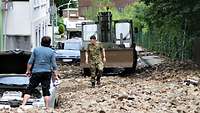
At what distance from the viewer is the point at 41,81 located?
45.0 feet

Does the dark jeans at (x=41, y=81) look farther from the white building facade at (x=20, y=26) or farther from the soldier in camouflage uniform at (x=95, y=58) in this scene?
the white building facade at (x=20, y=26)

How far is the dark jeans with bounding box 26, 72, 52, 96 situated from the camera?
44.1ft

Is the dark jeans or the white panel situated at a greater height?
the white panel

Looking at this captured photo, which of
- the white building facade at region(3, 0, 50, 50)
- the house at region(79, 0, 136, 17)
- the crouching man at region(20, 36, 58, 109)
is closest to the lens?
the crouching man at region(20, 36, 58, 109)

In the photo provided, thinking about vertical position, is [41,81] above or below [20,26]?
below

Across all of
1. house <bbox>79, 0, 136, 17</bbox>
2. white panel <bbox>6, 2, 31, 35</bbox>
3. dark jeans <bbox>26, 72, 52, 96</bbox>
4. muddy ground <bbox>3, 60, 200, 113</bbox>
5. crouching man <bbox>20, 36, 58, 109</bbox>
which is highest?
house <bbox>79, 0, 136, 17</bbox>

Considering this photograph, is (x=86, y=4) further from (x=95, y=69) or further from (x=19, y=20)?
(x=95, y=69)

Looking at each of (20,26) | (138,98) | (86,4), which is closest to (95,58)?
(138,98)

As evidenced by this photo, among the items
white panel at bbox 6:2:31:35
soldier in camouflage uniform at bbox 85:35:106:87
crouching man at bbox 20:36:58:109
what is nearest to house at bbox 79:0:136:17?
white panel at bbox 6:2:31:35

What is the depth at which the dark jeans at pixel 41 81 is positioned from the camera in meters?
13.4

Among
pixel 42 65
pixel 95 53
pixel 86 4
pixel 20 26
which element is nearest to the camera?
pixel 42 65

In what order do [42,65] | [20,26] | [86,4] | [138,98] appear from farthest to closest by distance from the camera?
[86,4] → [20,26] → [138,98] → [42,65]

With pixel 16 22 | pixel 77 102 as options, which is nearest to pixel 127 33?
pixel 16 22

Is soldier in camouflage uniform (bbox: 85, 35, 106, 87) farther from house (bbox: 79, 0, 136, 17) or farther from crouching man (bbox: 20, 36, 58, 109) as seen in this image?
house (bbox: 79, 0, 136, 17)
